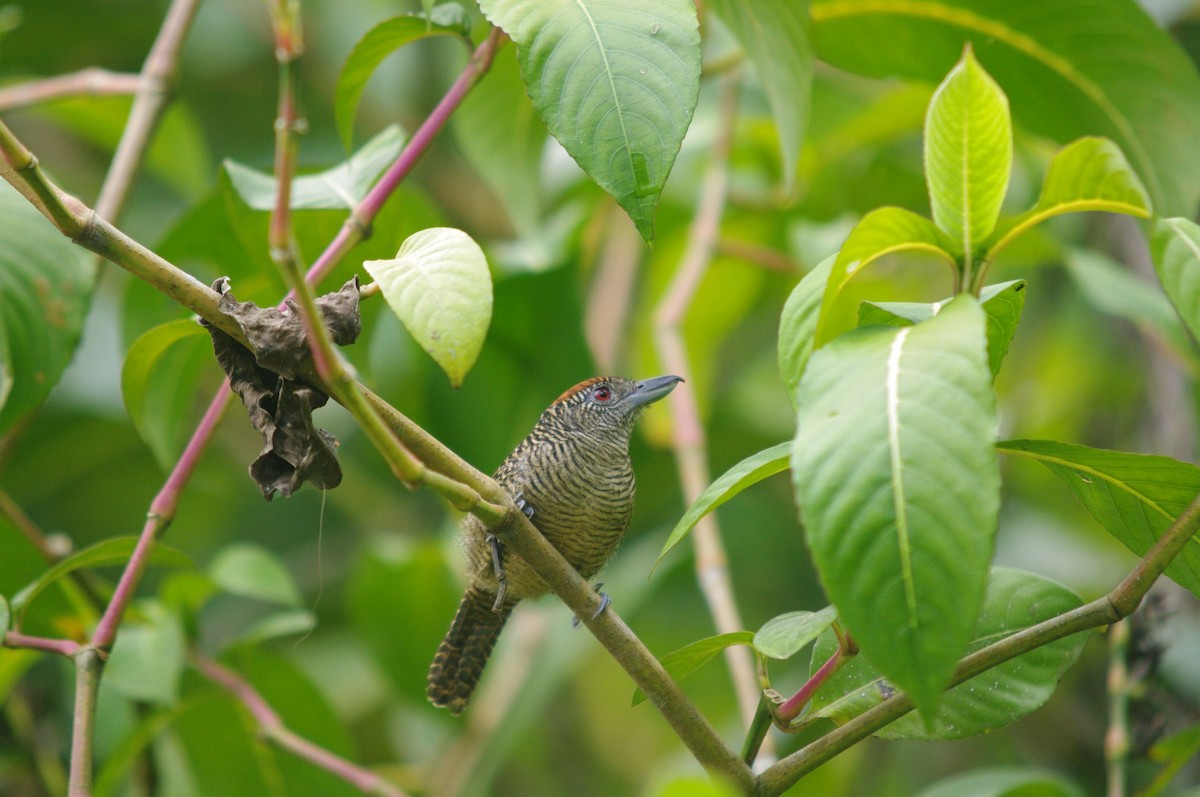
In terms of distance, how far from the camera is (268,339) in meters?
1.18

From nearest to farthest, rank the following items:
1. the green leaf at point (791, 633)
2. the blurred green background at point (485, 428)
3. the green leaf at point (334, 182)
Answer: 1. the green leaf at point (791, 633)
2. the green leaf at point (334, 182)
3. the blurred green background at point (485, 428)

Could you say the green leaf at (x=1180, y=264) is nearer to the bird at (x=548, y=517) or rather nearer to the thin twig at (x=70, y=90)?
the bird at (x=548, y=517)

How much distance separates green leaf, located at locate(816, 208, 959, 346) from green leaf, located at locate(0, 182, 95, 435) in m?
1.23

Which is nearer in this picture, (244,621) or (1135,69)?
(1135,69)

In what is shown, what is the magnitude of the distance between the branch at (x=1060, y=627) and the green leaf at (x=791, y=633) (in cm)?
12

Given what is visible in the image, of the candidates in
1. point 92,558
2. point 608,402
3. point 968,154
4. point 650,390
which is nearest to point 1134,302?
point 650,390

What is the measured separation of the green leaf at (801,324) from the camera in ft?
4.37

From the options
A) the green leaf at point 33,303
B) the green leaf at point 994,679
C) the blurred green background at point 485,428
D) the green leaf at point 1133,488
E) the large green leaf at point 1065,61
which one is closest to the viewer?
the green leaf at point 1133,488

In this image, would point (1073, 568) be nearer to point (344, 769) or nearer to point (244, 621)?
point (344, 769)

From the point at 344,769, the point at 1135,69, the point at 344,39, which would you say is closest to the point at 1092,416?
the point at 1135,69

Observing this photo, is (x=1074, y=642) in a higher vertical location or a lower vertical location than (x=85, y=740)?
lower

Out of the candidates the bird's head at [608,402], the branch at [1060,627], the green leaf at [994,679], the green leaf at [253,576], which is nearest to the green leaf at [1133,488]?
the branch at [1060,627]

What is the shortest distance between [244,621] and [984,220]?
3.91m

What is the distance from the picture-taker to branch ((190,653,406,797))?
234cm
